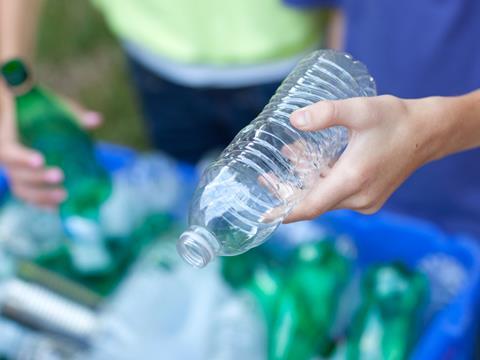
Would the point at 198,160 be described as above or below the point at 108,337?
below

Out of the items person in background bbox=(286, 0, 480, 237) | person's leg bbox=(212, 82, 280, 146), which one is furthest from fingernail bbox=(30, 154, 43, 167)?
person in background bbox=(286, 0, 480, 237)

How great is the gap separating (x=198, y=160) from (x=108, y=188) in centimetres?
44

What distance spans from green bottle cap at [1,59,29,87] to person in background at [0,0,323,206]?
12 centimetres

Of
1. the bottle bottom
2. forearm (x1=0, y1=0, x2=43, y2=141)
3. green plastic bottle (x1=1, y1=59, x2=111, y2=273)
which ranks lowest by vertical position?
green plastic bottle (x1=1, y1=59, x2=111, y2=273)

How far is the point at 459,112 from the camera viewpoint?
725 millimetres

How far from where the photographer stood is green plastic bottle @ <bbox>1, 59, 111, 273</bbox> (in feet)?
3.91

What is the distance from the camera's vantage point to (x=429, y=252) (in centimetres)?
122

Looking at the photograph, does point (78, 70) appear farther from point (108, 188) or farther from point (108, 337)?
point (108, 337)

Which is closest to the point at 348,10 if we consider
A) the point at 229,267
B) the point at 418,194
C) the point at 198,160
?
the point at 418,194

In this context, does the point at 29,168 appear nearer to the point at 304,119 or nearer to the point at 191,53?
the point at 191,53

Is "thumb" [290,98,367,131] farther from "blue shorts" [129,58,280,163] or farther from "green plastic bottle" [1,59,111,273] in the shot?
"blue shorts" [129,58,280,163]

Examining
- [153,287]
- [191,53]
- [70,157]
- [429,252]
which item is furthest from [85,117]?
[429,252]

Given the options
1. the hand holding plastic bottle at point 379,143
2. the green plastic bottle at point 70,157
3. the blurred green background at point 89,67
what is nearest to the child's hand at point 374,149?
the hand holding plastic bottle at point 379,143

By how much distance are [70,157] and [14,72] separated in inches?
7.9
